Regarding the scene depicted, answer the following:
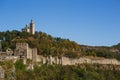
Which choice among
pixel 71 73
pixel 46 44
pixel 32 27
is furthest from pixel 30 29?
pixel 71 73

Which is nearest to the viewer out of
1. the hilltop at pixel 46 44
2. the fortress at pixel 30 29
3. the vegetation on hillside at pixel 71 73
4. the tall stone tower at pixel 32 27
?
the vegetation on hillside at pixel 71 73

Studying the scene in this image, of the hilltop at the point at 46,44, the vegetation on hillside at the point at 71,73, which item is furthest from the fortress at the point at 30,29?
the vegetation on hillside at the point at 71,73

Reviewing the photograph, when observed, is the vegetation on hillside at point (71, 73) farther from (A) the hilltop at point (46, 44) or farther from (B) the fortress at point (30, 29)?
(B) the fortress at point (30, 29)

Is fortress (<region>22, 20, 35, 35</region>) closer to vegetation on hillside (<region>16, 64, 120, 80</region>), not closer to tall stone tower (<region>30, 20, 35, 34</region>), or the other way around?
tall stone tower (<region>30, 20, 35, 34</region>)

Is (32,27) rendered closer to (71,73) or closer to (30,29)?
(30,29)

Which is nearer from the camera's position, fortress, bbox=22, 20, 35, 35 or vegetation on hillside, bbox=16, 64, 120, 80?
vegetation on hillside, bbox=16, 64, 120, 80

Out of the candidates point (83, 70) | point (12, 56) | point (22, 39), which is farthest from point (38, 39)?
point (12, 56)

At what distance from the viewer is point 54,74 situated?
48.7 metres

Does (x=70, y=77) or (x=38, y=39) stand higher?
(x=38, y=39)

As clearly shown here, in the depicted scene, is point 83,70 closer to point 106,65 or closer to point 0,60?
point 106,65

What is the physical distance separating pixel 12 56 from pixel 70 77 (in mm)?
6952

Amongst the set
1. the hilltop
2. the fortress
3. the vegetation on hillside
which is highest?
the fortress

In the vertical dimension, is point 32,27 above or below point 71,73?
above

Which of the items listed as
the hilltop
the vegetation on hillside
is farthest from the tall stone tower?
the vegetation on hillside
